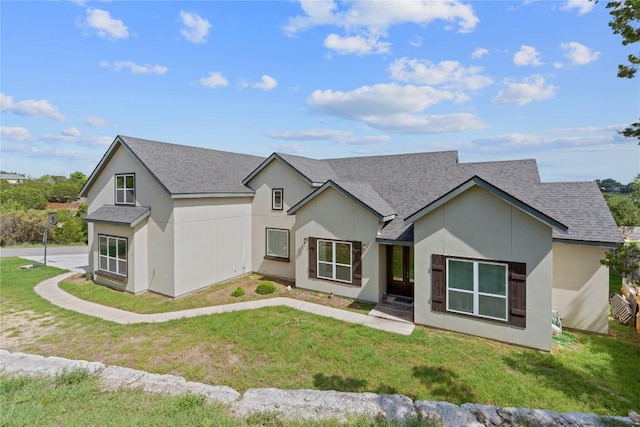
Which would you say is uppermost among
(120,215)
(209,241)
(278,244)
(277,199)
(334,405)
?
(277,199)

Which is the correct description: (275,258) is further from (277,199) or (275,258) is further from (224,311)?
(224,311)

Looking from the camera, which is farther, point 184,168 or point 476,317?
point 184,168

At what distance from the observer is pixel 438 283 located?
33.7 ft

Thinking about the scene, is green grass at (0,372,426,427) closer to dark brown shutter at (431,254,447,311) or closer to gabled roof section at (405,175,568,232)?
dark brown shutter at (431,254,447,311)

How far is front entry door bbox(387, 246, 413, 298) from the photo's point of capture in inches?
520

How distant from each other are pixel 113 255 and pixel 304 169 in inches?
431

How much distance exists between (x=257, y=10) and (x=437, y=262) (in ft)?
42.4

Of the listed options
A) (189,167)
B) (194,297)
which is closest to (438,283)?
(194,297)

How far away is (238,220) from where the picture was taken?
55.9 ft

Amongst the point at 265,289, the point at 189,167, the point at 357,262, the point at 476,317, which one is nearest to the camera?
the point at 476,317

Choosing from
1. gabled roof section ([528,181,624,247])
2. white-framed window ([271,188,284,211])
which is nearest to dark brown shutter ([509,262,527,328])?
gabled roof section ([528,181,624,247])

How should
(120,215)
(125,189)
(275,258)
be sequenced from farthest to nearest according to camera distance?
(275,258)
(125,189)
(120,215)

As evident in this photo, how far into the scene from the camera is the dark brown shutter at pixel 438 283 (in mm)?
10227

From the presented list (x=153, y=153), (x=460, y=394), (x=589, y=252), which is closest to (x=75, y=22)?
(x=153, y=153)
